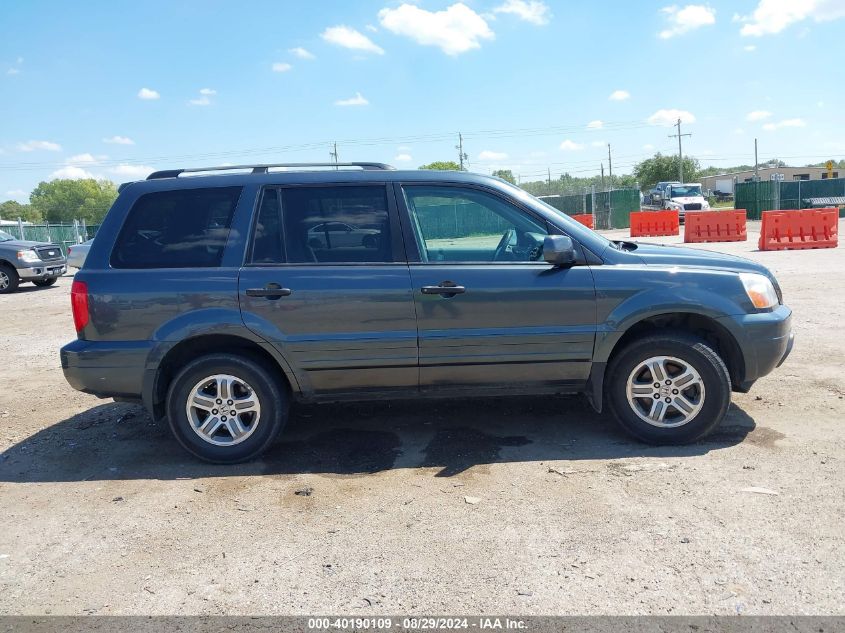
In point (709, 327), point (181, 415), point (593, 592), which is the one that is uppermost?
point (709, 327)

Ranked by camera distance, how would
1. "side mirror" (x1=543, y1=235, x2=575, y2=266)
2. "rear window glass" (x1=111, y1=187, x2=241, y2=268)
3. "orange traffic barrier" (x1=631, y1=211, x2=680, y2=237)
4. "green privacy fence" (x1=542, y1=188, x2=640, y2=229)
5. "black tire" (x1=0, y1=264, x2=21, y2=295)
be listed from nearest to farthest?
"side mirror" (x1=543, y1=235, x2=575, y2=266), "rear window glass" (x1=111, y1=187, x2=241, y2=268), "black tire" (x1=0, y1=264, x2=21, y2=295), "orange traffic barrier" (x1=631, y1=211, x2=680, y2=237), "green privacy fence" (x1=542, y1=188, x2=640, y2=229)

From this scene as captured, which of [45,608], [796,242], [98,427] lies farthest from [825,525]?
[796,242]

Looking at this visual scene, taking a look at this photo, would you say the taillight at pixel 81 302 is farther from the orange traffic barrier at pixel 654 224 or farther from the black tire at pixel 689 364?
the orange traffic barrier at pixel 654 224

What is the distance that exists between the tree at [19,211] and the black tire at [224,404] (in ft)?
335

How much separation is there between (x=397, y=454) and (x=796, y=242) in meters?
16.4

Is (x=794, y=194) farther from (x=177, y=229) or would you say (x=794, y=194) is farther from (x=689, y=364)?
(x=177, y=229)

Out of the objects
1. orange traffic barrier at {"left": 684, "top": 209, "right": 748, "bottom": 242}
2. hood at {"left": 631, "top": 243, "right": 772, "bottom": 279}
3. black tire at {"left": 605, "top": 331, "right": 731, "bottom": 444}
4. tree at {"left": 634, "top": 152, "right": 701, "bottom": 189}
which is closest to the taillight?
black tire at {"left": 605, "top": 331, "right": 731, "bottom": 444}

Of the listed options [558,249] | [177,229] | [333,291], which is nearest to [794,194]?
[558,249]

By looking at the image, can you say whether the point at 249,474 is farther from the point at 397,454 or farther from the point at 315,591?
the point at 315,591

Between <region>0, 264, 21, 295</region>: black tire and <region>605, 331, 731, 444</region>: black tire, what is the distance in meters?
16.8

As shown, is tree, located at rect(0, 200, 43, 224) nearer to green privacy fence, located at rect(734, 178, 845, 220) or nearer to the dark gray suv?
green privacy fence, located at rect(734, 178, 845, 220)

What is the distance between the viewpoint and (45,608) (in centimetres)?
289

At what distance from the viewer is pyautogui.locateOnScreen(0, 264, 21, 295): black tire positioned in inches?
647

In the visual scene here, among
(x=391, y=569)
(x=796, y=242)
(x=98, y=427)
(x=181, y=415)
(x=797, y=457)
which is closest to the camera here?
(x=391, y=569)
